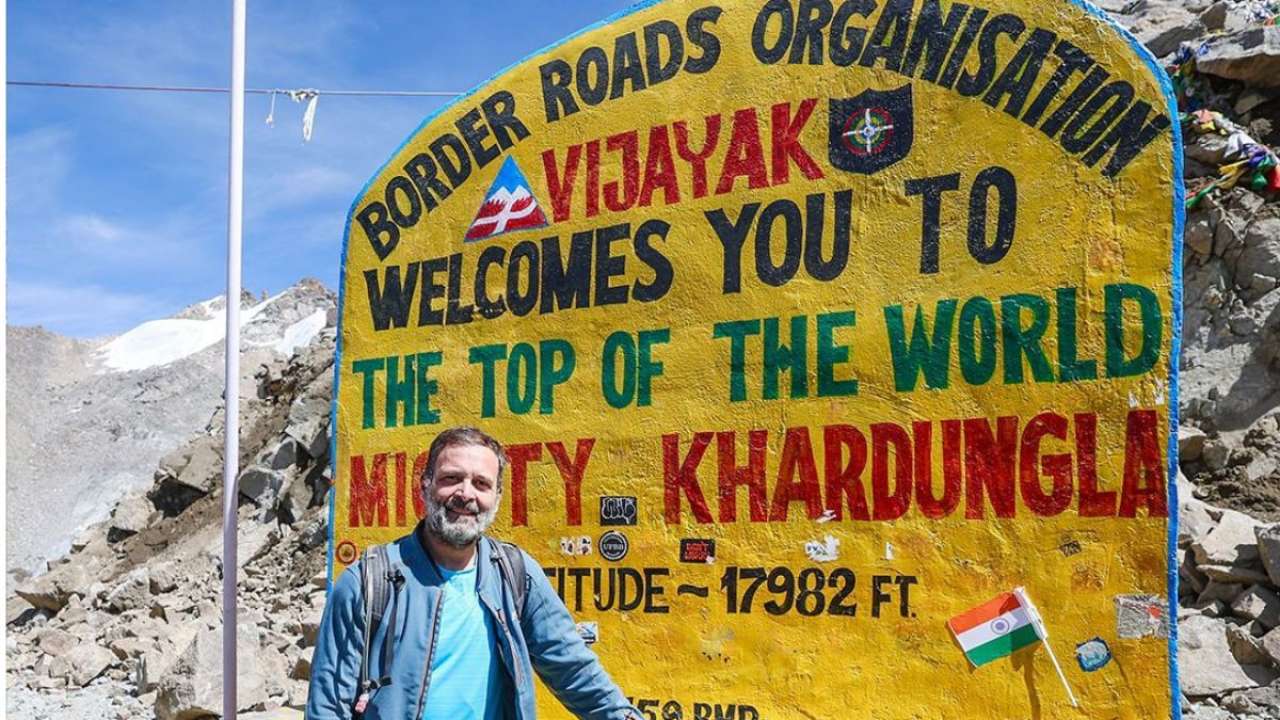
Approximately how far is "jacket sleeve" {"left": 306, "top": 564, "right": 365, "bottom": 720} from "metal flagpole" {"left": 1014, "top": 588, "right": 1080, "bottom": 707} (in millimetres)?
2447

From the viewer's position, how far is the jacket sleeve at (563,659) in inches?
146

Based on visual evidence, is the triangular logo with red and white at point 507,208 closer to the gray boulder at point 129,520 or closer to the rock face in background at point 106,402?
the gray boulder at point 129,520

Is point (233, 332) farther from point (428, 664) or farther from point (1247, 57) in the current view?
point (1247, 57)

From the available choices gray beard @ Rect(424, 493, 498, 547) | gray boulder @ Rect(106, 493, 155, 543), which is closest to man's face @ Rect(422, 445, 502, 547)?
gray beard @ Rect(424, 493, 498, 547)

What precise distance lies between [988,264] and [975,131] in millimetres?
542

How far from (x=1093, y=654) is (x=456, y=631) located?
2322 millimetres

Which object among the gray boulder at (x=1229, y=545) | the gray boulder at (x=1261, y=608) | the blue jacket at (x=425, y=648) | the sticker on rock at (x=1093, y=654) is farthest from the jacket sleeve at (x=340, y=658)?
the gray boulder at (x=1229, y=545)

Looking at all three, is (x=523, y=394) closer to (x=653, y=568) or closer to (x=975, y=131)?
(x=653, y=568)

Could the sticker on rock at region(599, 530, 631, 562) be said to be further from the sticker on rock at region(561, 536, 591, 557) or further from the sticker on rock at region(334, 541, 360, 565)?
the sticker on rock at region(334, 541, 360, 565)

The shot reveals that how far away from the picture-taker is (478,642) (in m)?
3.52

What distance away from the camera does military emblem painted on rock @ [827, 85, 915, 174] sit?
497 centimetres

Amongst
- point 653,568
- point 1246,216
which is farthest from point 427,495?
point 1246,216

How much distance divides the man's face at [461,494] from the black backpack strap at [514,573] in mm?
144

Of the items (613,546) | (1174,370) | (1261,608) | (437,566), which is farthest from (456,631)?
(1261,608)
